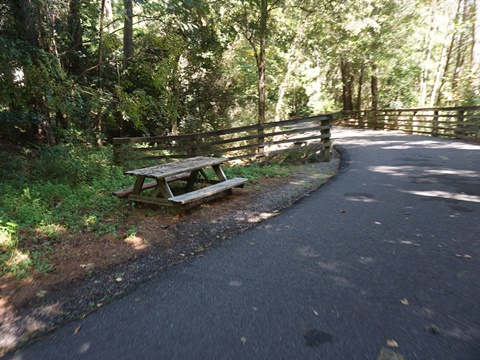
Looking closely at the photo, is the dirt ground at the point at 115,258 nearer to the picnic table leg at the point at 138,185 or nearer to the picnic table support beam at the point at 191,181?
the picnic table leg at the point at 138,185

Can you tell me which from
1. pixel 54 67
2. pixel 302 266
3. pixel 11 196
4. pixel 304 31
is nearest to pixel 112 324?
pixel 302 266

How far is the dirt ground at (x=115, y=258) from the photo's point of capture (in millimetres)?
2879

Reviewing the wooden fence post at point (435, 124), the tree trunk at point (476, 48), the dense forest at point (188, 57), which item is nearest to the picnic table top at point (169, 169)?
the dense forest at point (188, 57)

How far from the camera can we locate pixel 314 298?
295 cm

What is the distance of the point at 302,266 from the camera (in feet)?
11.7

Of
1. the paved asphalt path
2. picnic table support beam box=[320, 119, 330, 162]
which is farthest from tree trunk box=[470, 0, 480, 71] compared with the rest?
the paved asphalt path

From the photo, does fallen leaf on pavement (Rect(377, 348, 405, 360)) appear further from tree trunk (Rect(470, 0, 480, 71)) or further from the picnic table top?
tree trunk (Rect(470, 0, 480, 71))

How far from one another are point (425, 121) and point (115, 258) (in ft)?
52.9

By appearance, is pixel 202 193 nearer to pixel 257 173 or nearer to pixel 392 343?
pixel 257 173

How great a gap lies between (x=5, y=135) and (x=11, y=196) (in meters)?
6.52

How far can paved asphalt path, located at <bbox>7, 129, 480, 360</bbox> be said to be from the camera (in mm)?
2365

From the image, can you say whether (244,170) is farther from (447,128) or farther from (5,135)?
(447,128)

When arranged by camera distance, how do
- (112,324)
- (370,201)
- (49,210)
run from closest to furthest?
Answer: (112,324), (49,210), (370,201)

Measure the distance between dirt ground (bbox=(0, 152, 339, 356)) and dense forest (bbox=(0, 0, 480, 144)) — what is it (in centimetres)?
436
